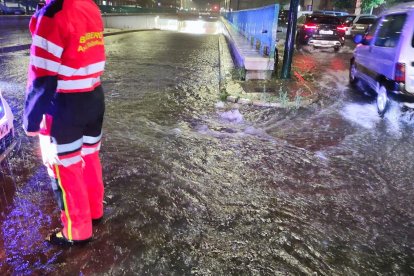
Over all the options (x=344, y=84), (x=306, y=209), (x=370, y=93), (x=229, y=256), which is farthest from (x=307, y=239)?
(x=344, y=84)

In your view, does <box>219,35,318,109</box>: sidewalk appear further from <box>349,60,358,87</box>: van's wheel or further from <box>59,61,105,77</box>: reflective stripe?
<box>59,61,105,77</box>: reflective stripe

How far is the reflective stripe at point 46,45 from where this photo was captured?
235cm

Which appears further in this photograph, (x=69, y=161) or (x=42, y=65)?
(x=69, y=161)

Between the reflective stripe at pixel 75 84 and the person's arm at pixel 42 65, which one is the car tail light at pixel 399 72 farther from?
the person's arm at pixel 42 65

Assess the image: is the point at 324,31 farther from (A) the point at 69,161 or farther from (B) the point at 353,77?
(A) the point at 69,161

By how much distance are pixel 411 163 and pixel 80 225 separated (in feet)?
14.4

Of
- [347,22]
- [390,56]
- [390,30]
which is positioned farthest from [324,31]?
[390,56]

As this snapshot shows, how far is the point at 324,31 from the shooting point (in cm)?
1764

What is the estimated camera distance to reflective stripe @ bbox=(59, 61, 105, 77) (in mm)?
2482

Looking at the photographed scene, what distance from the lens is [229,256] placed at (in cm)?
299

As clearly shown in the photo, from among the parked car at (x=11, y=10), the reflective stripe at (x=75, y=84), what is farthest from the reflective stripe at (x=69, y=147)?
the parked car at (x=11, y=10)

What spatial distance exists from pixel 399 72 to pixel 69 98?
5803mm

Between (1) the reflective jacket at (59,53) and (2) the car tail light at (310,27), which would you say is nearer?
(1) the reflective jacket at (59,53)

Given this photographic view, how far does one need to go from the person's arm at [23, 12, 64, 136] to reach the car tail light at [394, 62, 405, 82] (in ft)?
19.1
